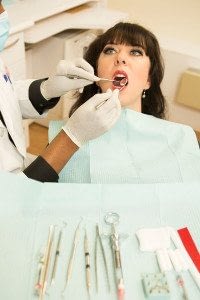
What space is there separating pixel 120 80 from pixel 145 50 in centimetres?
22

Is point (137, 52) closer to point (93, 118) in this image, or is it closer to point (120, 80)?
point (120, 80)

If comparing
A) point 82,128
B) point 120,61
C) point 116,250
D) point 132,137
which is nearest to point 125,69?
point 120,61

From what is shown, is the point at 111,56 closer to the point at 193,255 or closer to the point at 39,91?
the point at 39,91

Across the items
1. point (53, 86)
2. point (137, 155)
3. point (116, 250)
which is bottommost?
point (137, 155)

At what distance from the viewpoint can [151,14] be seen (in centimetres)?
285

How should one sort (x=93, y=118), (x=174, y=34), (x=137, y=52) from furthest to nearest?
1. (x=174, y=34)
2. (x=137, y=52)
3. (x=93, y=118)

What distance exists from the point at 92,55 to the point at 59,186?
2.74 ft

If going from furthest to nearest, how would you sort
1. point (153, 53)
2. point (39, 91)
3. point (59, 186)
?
point (153, 53), point (39, 91), point (59, 186)

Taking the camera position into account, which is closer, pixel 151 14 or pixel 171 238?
pixel 171 238

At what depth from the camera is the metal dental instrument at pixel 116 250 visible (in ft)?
2.20

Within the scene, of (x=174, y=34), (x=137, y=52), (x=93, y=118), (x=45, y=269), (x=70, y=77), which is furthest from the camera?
(x=174, y=34)

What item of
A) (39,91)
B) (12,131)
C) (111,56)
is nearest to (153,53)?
(111,56)

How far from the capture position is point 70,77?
1.29 meters

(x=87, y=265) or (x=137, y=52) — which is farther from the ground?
(x=137, y=52)
